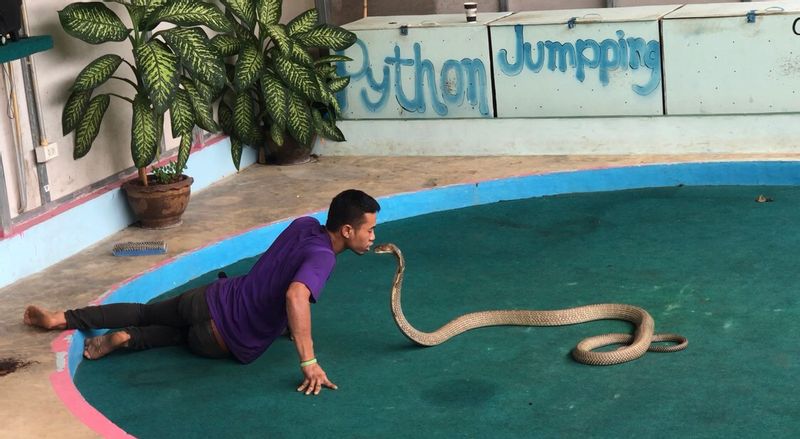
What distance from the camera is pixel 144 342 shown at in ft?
19.5

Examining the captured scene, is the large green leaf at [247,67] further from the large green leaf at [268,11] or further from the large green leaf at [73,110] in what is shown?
the large green leaf at [73,110]

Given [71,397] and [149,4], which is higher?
[149,4]

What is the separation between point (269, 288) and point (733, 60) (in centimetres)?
458

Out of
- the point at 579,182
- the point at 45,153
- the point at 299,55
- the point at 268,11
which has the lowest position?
the point at 579,182

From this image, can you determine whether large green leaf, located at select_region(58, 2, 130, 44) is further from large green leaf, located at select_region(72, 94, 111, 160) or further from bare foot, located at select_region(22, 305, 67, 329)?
bare foot, located at select_region(22, 305, 67, 329)

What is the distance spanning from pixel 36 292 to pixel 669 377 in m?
3.41

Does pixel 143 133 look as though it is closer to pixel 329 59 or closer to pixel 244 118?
pixel 244 118

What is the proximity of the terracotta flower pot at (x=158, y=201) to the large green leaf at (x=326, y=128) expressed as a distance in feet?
4.91

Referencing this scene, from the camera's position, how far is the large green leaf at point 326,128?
914cm

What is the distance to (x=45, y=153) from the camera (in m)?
7.20

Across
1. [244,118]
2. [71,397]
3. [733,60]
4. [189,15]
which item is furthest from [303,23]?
[71,397]

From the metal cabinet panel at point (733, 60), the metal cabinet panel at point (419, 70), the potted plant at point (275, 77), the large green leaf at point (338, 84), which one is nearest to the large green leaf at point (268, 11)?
the potted plant at point (275, 77)

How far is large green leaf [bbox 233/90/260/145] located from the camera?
348 inches

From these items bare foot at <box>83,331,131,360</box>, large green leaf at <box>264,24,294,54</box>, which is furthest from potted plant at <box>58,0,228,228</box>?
bare foot at <box>83,331,131,360</box>
